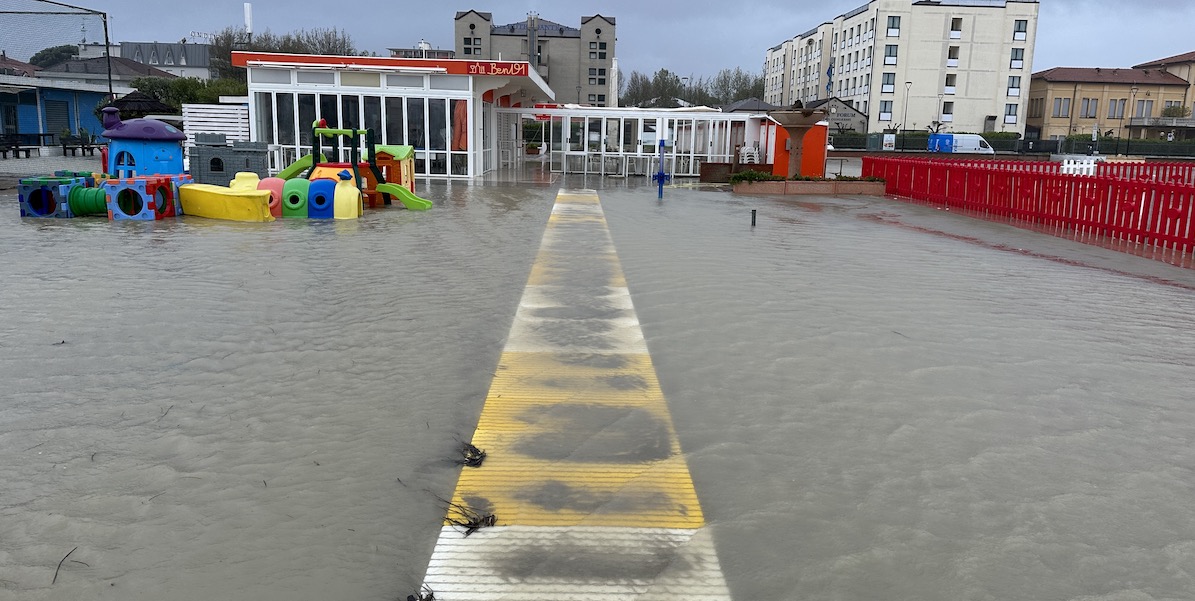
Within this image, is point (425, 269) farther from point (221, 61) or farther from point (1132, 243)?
point (221, 61)

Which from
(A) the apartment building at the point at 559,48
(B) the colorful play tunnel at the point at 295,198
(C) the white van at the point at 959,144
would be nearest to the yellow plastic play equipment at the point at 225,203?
(B) the colorful play tunnel at the point at 295,198

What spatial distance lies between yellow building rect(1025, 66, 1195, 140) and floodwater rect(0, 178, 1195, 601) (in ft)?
246

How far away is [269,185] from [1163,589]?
1435 centimetres

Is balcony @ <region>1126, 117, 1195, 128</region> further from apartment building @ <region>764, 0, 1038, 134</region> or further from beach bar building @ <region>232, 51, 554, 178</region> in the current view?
beach bar building @ <region>232, 51, 554, 178</region>

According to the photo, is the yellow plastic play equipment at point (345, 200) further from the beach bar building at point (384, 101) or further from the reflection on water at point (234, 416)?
the beach bar building at point (384, 101)

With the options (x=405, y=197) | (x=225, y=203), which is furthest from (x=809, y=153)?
(x=225, y=203)

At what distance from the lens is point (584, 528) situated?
3.60 meters

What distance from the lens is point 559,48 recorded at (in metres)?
88.1

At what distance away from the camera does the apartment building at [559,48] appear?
3371 inches

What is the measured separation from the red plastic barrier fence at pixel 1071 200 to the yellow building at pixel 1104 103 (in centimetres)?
6176

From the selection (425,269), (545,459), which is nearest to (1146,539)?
(545,459)

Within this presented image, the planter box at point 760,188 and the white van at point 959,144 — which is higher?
the white van at point 959,144

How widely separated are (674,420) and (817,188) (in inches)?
829

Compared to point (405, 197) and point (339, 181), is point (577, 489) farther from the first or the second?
point (405, 197)
